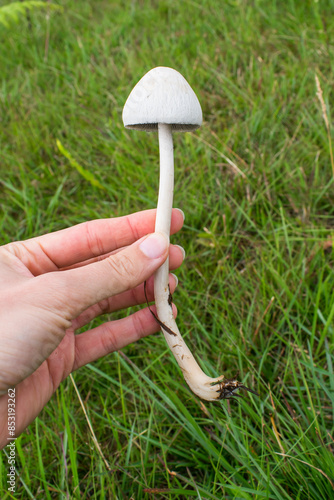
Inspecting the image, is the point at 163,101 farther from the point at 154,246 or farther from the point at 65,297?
the point at 65,297

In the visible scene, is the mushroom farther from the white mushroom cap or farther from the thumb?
the thumb

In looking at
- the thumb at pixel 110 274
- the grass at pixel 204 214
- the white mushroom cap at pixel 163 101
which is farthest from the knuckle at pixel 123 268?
the white mushroom cap at pixel 163 101

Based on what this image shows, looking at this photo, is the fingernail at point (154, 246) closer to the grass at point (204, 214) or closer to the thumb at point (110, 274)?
the thumb at point (110, 274)

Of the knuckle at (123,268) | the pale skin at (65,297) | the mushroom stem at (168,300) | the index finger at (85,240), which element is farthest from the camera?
the index finger at (85,240)

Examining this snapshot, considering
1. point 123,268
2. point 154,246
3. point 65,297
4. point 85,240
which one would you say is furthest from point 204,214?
point 65,297

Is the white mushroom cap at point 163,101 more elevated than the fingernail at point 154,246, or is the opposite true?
the white mushroom cap at point 163,101

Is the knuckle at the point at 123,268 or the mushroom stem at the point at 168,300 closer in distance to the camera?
the knuckle at the point at 123,268

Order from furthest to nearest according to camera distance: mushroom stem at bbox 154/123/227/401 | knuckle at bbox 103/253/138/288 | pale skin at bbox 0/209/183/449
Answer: mushroom stem at bbox 154/123/227/401 → knuckle at bbox 103/253/138/288 → pale skin at bbox 0/209/183/449

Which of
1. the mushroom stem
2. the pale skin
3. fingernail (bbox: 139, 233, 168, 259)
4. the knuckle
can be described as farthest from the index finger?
the knuckle
